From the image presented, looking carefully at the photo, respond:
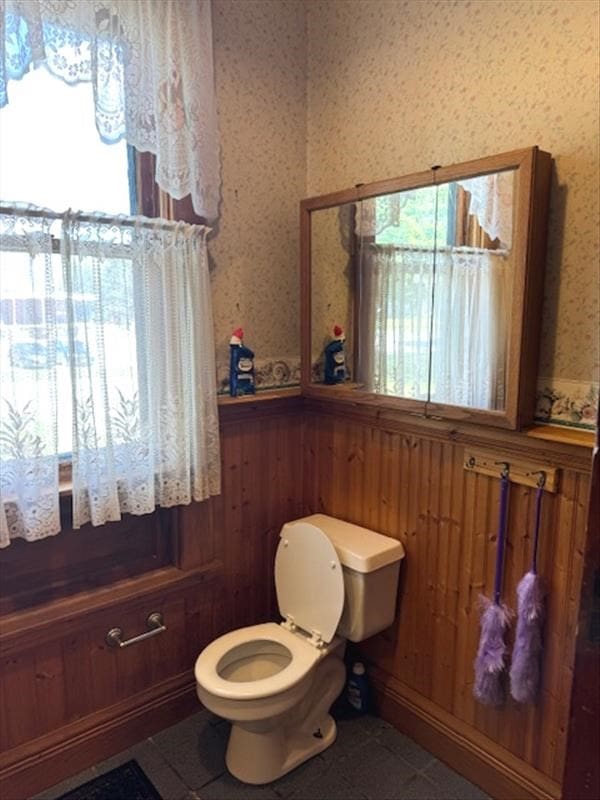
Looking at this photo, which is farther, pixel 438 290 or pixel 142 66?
pixel 438 290

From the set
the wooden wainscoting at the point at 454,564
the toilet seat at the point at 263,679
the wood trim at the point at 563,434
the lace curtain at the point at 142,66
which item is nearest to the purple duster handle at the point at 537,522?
the wooden wainscoting at the point at 454,564

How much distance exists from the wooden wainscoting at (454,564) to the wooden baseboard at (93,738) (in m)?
0.73

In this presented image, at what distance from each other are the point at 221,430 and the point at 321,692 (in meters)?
1.00

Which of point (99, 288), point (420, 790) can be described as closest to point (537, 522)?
point (420, 790)

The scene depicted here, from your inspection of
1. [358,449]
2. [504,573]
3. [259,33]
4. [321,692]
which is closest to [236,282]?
[358,449]

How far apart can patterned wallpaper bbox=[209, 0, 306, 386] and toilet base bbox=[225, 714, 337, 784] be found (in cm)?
119

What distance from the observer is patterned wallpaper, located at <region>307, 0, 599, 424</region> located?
4.83 feet

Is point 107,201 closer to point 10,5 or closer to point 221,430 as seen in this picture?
point 10,5

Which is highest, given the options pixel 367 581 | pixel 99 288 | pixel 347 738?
pixel 99 288

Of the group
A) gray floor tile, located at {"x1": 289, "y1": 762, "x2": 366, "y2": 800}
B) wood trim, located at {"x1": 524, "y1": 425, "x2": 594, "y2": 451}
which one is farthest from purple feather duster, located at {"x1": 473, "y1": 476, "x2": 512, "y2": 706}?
gray floor tile, located at {"x1": 289, "y1": 762, "x2": 366, "y2": 800}

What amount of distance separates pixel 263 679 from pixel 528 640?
0.83 metres

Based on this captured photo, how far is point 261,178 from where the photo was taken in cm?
212

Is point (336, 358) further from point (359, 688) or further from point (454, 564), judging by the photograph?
point (359, 688)

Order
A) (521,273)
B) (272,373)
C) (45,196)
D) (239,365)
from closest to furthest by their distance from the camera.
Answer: (521,273) < (45,196) < (239,365) < (272,373)
